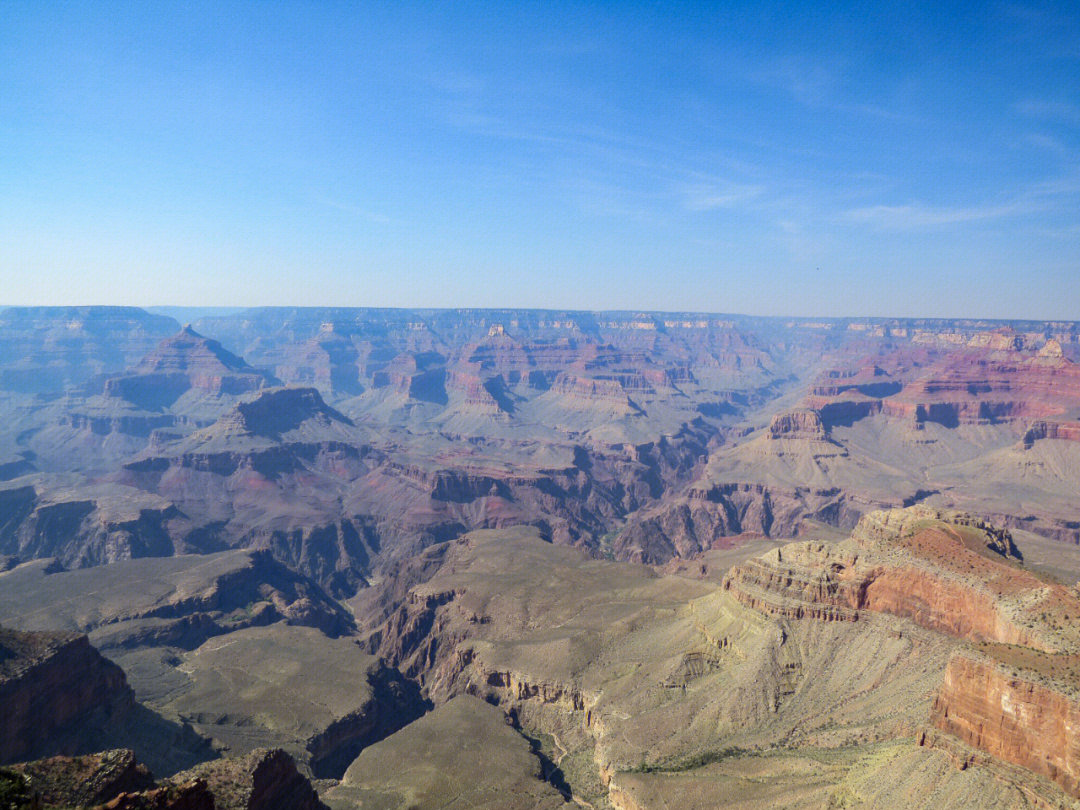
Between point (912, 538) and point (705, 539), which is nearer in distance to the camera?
point (912, 538)

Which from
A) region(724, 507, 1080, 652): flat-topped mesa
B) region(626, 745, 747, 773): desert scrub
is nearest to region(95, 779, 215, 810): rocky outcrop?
region(626, 745, 747, 773): desert scrub

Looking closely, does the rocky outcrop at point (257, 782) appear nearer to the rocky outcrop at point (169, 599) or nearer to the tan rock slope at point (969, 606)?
the tan rock slope at point (969, 606)

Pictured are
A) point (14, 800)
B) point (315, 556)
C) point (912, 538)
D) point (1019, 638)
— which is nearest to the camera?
point (14, 800)

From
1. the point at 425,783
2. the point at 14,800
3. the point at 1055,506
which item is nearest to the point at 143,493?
the point at 425,783

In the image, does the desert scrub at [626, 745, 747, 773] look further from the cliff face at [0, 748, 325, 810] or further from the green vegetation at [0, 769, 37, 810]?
the green vegetation at [0, 769, 37, 810]

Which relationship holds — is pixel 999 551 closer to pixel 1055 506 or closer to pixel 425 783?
pixel 425 783

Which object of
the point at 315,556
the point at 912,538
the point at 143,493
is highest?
the point at 912,538

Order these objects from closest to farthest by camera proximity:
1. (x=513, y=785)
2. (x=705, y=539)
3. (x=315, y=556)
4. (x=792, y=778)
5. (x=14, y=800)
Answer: (x=14, y=800) → (x=792, y=778) → (x=513, y=785) → (x=315, y=556) → (x=705, y=539)

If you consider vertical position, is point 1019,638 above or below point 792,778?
above
